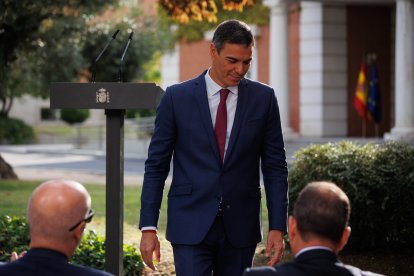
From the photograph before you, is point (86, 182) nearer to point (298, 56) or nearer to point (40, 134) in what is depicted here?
point (298, 56)

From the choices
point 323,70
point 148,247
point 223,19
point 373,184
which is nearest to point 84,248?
point 373,184

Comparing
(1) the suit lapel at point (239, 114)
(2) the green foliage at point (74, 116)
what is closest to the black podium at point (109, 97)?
(1) the suit lapel at point (239, 114)

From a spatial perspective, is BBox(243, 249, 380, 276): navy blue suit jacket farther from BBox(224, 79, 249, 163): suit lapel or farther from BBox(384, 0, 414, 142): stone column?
BBox(384, 0, 414, 142): stone column

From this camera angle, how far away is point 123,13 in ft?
126

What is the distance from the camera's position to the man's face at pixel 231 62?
183 inches

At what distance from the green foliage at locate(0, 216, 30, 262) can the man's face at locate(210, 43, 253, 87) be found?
340 cm

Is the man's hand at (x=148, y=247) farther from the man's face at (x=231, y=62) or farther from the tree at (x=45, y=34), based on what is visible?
the tree at (x=45, y=34)

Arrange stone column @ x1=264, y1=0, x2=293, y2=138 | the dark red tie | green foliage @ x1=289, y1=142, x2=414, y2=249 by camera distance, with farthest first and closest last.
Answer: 1. stone column @ x1=264, y1=0, x2=293, y2=138
2. green foliage @ x1=289, y1=142, x2=414, y2=249
3. the dark red tie

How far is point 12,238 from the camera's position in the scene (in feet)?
25.8

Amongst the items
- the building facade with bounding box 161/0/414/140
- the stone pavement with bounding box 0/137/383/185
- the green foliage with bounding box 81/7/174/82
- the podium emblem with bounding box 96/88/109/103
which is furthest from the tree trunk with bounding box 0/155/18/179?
the podium emblem with bounding box 96/88/109/103

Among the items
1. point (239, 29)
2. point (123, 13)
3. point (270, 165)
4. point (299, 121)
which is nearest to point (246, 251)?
point (270, 165)

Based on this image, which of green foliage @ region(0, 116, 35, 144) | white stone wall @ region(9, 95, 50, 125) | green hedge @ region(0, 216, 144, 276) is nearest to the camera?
green hedge @ region(0, 216, 144, 276)

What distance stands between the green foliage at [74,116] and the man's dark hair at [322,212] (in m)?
47.4

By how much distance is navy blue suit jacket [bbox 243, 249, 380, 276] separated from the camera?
3273 millimetres
